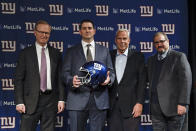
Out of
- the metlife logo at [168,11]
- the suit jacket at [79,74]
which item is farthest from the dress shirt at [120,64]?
the metlife logo at [168,11]

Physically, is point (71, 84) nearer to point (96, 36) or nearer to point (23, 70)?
point (23, 70)

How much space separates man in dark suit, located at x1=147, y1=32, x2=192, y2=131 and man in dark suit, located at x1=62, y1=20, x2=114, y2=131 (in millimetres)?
624

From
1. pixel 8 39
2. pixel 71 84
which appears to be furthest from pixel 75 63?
pixel 8 39

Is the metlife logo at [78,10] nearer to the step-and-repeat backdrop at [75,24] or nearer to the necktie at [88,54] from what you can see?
the step-and-repeat backdrop at [75,24]

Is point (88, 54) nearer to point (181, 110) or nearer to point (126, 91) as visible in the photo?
point (126, 91)

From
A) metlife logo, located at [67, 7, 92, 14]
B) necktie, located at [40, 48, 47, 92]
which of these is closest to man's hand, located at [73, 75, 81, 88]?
necktie, located at [40, 48, 47, 92]

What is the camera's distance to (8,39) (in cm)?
412

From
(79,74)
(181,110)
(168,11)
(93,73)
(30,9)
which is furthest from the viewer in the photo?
(168,11)

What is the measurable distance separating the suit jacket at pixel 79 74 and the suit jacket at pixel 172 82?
0.65 metres

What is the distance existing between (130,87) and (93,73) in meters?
0.63

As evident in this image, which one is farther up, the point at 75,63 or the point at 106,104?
the point at 75,63

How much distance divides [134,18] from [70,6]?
102 cm

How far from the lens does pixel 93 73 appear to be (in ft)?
9.76

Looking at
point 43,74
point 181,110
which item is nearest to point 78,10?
point 43,74
